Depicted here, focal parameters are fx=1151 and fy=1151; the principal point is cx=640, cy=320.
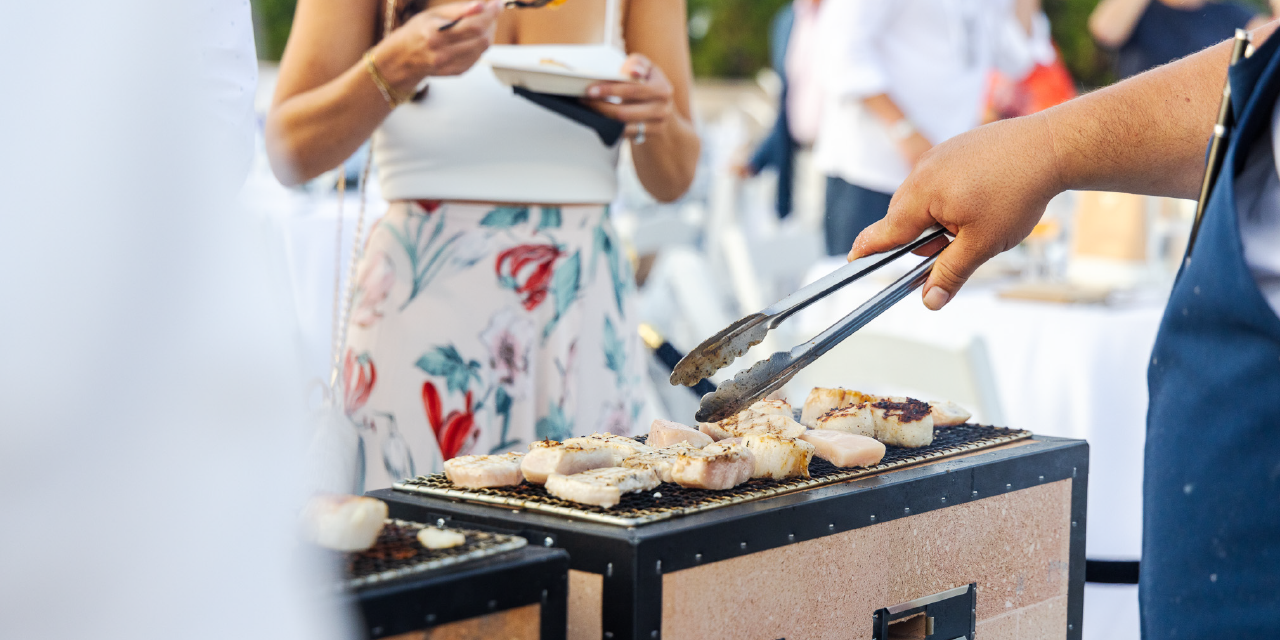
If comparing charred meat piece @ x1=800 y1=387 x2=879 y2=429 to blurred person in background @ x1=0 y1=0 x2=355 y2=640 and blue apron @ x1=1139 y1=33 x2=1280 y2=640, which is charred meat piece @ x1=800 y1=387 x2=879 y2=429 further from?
blurred person in background @ x1=0 y1=0 x2=355 y2=640

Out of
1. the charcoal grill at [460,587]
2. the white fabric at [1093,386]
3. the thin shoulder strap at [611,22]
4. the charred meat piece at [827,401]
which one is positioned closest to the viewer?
the charcoal grill at [460,587]

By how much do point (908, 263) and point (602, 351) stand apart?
1402mm

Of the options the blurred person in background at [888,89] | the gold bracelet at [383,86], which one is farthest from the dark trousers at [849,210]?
the gold bracelet at [383,86]

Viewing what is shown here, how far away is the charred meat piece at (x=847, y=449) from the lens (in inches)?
39.0

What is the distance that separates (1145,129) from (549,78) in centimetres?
74

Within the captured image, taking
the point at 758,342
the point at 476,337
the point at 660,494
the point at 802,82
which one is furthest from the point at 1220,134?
the point at 802,82

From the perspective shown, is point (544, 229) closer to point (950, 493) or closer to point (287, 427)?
point (950, 493)

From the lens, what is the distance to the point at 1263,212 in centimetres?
78

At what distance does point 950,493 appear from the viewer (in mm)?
993

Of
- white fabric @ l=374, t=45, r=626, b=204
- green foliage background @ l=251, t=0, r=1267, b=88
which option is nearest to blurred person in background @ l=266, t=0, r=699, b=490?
white fabric @ l=374, t=45, r=626, b=204

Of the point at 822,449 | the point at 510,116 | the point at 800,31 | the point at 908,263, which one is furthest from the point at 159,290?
the point at 800,31

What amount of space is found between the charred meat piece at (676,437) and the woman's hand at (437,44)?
558 millimetres

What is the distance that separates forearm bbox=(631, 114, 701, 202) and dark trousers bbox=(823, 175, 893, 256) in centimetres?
166

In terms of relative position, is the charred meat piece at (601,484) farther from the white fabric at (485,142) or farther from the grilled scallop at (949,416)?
the white fabric at (485,142)
